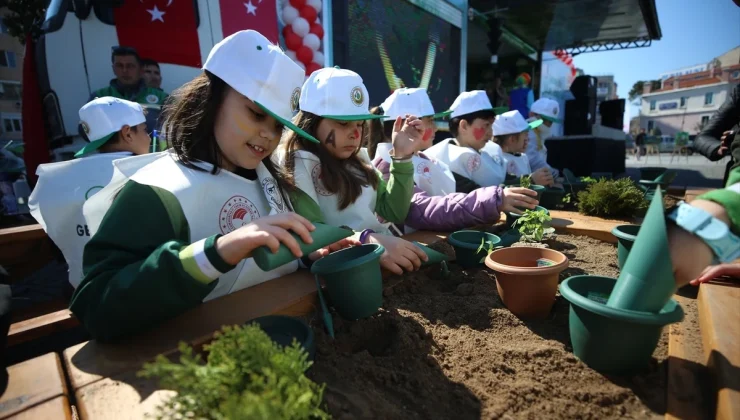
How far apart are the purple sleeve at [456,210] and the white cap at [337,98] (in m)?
0.79

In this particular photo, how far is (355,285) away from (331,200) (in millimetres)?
907

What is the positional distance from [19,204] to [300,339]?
827 centimetres

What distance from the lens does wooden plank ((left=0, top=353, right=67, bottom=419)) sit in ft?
2.79

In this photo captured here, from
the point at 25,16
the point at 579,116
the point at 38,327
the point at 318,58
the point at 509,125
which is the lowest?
the point at 38,327

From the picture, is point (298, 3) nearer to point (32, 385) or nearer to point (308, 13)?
point (308, 13)

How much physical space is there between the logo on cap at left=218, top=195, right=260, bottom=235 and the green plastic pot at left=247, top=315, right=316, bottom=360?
0.47m

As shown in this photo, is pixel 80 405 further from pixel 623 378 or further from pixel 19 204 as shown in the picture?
pixel 19 204

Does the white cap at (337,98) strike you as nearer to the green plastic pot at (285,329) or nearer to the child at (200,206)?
the child at (200,206)

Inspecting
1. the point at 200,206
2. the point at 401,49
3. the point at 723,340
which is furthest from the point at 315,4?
the point at 723,340

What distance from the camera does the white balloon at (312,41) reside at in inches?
203

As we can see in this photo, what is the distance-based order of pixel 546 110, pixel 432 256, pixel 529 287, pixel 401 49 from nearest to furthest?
pixel 529 287
pixel 432 256
pixel 546 110
pixel 401 49

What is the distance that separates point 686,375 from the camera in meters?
0.97

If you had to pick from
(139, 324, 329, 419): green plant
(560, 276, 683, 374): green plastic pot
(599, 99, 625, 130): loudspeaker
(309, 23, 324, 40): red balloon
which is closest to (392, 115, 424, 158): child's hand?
(560, 276, 683, 374): green plastic pot

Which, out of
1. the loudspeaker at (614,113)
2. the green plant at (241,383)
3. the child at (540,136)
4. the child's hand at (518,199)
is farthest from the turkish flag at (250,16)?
the loudspeaker at (614,113)
